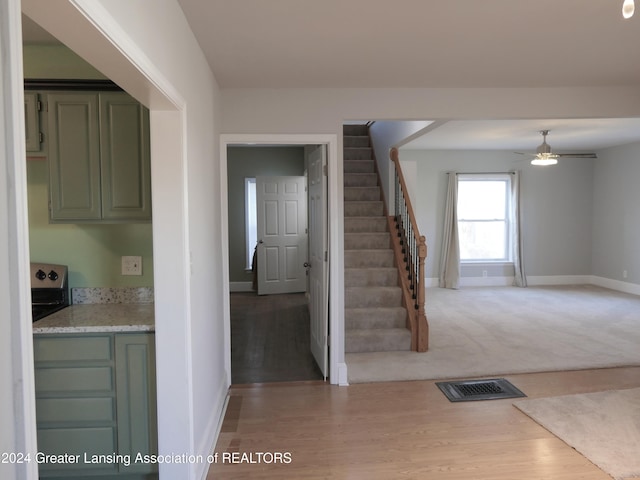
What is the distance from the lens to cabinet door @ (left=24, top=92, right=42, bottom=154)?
2160mm

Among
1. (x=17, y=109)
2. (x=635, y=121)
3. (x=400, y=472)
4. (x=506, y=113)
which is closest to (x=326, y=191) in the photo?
(x=506, y=113)

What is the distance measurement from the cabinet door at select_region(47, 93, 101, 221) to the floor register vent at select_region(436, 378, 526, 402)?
2858 mm

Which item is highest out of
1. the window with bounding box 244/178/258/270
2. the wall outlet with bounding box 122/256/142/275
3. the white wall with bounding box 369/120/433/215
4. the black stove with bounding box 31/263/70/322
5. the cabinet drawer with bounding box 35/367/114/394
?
the white wall with bounding box 369/120/433/215

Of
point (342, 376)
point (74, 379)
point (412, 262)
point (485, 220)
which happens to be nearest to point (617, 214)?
point (485, 220)

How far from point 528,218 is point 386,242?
13.5ft

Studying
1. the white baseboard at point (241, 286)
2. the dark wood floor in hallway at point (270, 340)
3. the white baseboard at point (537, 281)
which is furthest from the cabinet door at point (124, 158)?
the white baseboard at point (537, 281)

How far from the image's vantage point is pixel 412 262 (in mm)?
4633

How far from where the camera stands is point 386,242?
5027 mm

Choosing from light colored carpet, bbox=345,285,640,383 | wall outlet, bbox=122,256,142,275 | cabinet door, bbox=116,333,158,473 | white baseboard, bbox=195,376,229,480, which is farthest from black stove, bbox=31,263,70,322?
light colored carpet, bbox=345,285,640,383

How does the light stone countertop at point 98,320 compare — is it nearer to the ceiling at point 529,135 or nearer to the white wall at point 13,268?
the white wall at point 13,268

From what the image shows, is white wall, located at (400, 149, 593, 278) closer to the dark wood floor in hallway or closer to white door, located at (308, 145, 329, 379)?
the dark wood floor in hallway

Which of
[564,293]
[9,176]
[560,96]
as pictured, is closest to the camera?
[9,176]

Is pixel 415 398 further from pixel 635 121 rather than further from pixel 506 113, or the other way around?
pixel 635 121

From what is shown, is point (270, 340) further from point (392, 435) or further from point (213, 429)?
point (392, 435)
